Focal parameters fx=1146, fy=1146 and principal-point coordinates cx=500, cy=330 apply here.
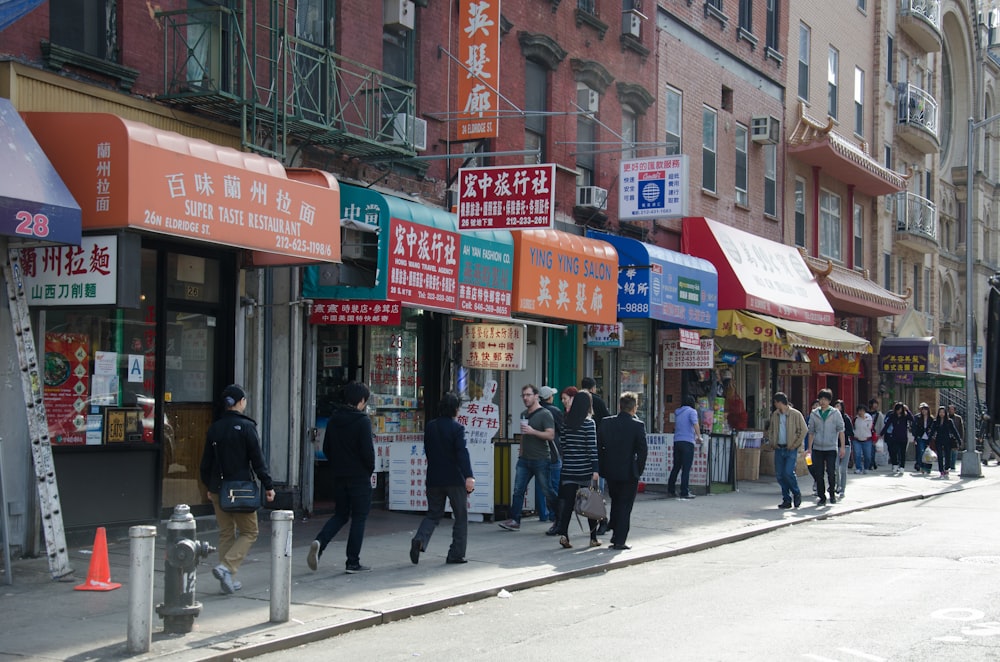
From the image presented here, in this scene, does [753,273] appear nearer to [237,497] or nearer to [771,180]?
[771,180]

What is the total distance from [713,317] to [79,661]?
16409mm

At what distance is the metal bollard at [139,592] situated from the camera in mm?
7488

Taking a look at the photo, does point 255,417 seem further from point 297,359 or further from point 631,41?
point 631,41

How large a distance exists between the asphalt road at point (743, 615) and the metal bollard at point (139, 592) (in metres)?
0.80

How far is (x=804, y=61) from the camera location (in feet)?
98.8

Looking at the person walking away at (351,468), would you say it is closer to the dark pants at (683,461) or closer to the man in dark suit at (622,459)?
the man in dark suit at (622,459)

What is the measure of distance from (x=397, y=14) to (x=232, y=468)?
8337 millimetres

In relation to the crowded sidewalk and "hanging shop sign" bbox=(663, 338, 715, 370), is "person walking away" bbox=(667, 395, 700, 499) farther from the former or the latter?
"hanging shop sign" bbox=(663, 338, 715, 370)

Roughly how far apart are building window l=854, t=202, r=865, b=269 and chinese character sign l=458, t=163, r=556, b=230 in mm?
20343

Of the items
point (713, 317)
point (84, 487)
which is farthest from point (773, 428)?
point (84, 487)

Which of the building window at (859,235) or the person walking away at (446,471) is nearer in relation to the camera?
the person walking away at (446,471)

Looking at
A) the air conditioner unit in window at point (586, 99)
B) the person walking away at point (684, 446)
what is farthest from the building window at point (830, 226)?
the person walking away at point (684, 446)

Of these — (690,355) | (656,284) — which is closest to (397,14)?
(656,284)

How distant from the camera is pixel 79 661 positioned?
7.32m
